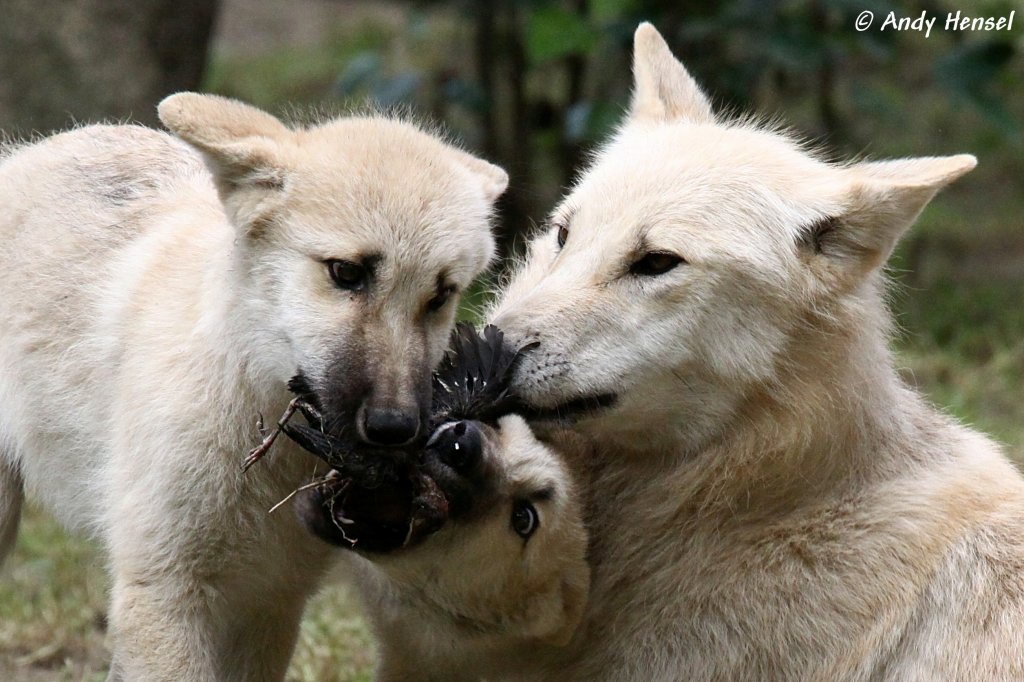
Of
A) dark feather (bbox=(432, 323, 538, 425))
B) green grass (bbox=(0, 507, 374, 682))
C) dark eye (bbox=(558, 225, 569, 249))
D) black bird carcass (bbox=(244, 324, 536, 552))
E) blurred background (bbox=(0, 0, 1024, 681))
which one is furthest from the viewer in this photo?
blurred background (bbox=(0, 0, 1024, 681))

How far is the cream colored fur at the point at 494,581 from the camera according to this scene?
4.02 m

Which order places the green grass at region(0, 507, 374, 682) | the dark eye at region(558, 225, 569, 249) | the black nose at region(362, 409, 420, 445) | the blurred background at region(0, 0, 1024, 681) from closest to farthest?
1. the black nose at region(362, 409, 420, 445)
2. the dark eye at region(558, 225, 569, 249)
3. the green grass at region(0, 507, 374, 682)
4. the blurred background at region(0, 0, 1024, 681)

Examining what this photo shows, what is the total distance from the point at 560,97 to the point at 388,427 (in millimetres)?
8559

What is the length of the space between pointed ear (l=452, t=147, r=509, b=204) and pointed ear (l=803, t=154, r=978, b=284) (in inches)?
39.9

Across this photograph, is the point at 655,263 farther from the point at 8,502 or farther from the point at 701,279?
the point at 8,502

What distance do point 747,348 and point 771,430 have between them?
0.29 meters

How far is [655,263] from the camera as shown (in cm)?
399

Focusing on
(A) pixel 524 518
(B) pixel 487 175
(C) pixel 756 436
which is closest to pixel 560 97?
(B) pixel 487 175

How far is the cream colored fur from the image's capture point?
402cm

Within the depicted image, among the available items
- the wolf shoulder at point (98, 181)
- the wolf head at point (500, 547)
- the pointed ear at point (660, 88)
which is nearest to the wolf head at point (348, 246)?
the wolf head at point (500, 547)

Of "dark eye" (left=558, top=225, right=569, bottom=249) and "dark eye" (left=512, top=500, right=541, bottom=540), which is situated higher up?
"dark eye" (left=558, top=225, right=569, bottom=249)

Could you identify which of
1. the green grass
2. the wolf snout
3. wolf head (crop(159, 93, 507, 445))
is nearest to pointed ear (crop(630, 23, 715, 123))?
wolf head (crop(159, 93, 507, 445))

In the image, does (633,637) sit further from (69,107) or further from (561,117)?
(561,117)

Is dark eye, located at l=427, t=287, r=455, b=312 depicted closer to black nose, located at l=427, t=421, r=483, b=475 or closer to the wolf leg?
black nose, located at l=427, t=421, r=483, b=475
